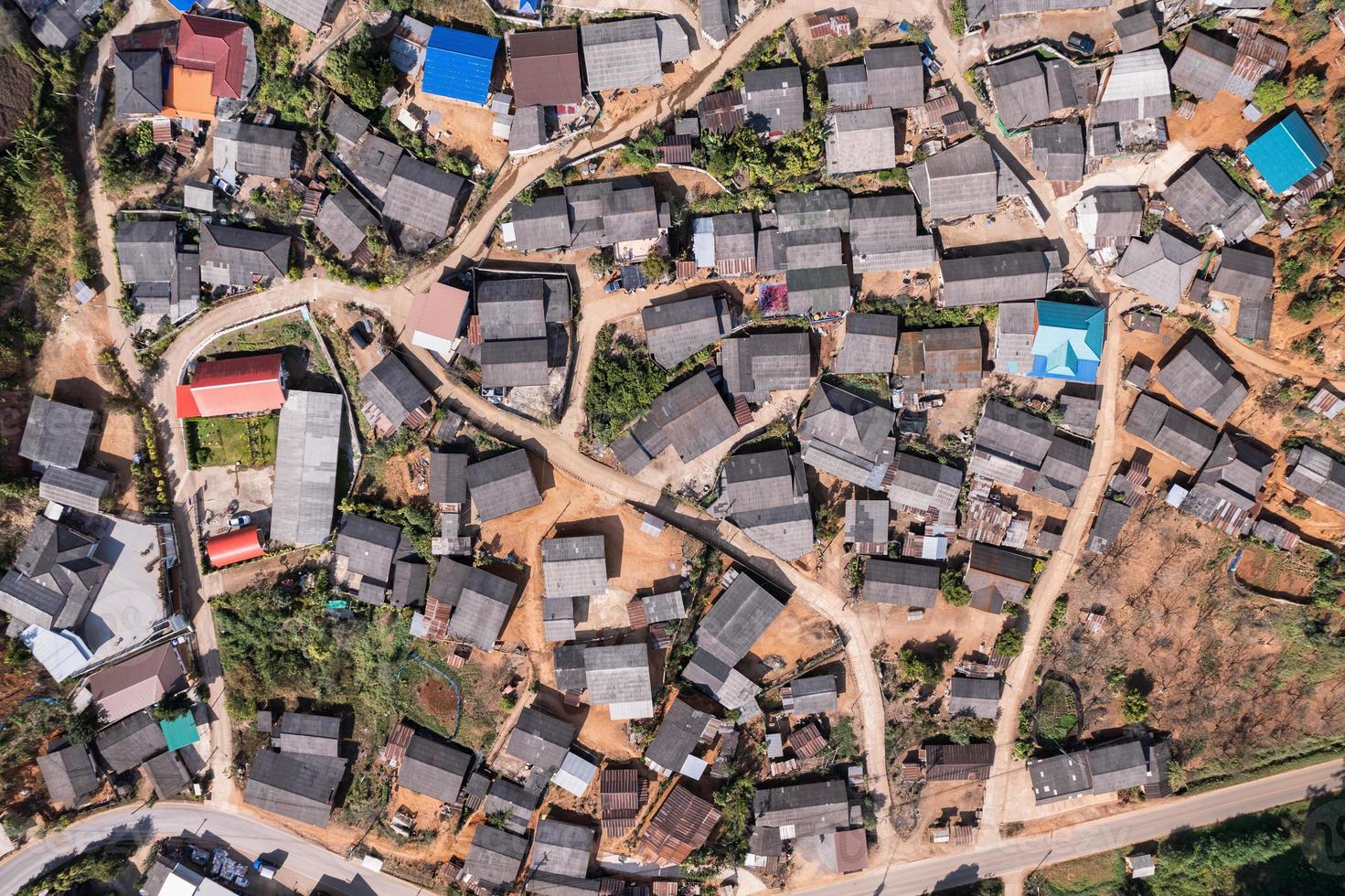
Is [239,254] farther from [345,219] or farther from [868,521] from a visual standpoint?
[868,521]

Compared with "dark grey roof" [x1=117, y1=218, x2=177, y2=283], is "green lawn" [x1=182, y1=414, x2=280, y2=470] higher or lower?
lower

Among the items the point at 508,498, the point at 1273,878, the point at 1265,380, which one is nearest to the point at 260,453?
the point at 508,498

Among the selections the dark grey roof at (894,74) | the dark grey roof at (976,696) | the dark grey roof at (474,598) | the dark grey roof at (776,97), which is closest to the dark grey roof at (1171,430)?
the dark grey roof at (976,696)

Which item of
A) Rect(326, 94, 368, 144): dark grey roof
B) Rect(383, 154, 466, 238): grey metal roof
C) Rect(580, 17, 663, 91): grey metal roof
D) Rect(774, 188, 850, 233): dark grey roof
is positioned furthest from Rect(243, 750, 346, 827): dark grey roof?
Rect(580, 17, 663, 91): grey metal roof

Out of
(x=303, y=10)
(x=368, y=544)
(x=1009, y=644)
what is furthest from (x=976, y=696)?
(x=303, y=10)

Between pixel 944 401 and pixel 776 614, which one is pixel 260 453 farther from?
pixel 944 401

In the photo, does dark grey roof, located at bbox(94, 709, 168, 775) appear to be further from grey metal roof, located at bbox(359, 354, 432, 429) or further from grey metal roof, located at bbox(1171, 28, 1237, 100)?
grey metal roof, located at bbox(1171, 28, 1237, 100)

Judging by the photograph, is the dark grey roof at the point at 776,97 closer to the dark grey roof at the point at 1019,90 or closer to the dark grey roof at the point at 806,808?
the dark grey roof at the point at 1019,90
